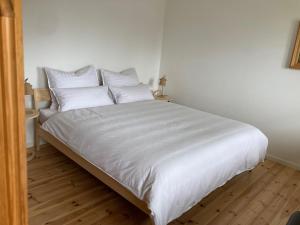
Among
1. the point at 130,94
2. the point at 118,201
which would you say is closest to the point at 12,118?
the point at 118,201

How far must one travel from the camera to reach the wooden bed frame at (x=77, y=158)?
1.84 meters

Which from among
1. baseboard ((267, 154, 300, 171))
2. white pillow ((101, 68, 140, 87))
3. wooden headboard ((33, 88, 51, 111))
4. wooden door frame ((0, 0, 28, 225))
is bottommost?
baseboard ((267, 154, 300, 171))

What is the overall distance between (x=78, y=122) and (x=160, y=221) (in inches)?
49.2

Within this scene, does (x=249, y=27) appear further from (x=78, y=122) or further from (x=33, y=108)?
(x=33, y=108)

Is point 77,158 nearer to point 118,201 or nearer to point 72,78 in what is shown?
point 118,201

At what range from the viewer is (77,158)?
7.75ft

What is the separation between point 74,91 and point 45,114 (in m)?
0.41

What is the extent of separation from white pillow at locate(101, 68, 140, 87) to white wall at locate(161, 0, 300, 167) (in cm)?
83

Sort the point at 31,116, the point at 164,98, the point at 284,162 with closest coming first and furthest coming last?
the point at 31,116
the point at 284,162
the point at 164,98

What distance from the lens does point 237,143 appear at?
2338 mm

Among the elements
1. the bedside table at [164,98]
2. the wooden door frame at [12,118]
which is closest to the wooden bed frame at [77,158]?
the wooden door frame at [12,118]

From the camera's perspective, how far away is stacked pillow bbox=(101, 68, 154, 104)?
132 inches

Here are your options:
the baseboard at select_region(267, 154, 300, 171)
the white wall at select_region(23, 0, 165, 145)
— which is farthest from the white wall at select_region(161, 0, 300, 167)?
the white wall at select_region(23, 0, 165, 145)

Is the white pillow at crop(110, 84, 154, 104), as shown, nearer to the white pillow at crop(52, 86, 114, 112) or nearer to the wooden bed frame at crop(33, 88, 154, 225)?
the white pillow at crop(52, 86, 114, 112)
